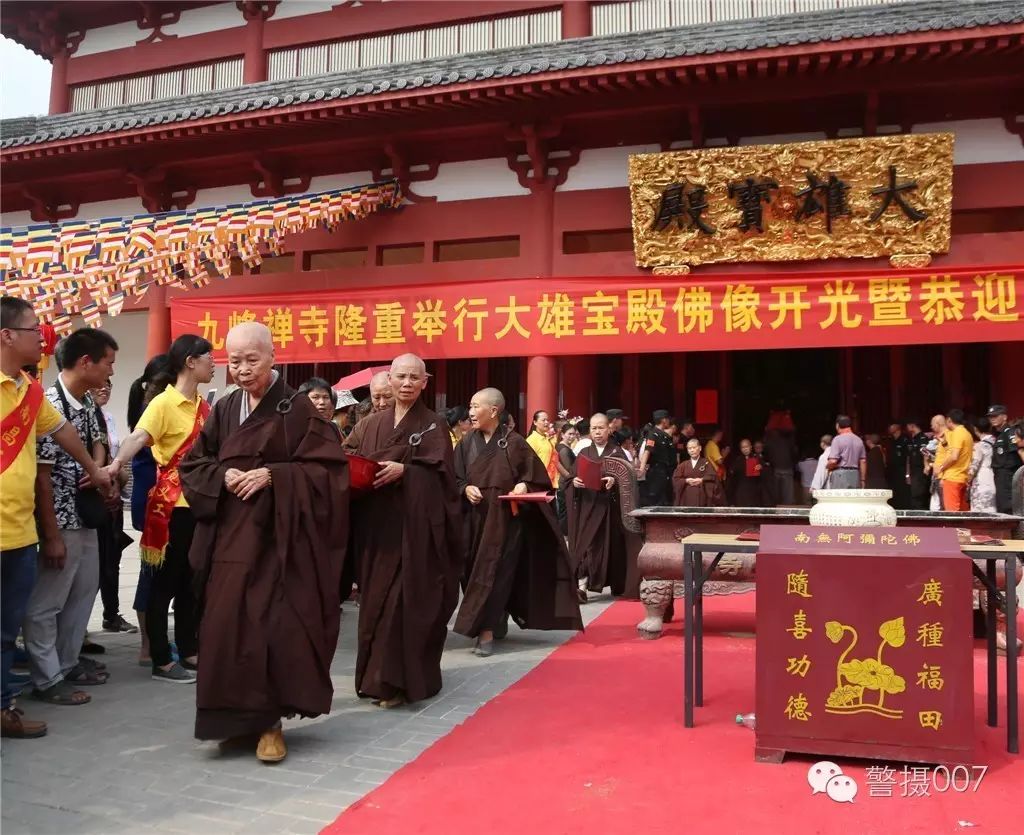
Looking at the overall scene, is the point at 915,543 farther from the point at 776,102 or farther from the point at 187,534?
the point at 776,102

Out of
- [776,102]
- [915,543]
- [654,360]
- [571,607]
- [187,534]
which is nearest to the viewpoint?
[915,543]

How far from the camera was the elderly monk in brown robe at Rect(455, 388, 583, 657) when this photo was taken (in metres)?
4.87

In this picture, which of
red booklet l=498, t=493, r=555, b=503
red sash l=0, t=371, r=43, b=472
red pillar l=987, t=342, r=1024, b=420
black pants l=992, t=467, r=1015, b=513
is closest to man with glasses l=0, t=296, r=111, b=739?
red sash l=0, t=371, r=43, b=472

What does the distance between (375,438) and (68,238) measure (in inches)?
259

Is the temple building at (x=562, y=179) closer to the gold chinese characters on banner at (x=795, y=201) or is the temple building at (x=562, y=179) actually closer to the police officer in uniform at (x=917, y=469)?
the gold chinese characters on banner at (x=795, y=201)

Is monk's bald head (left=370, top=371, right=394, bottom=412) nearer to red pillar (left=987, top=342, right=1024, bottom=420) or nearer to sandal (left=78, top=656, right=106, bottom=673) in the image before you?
A: sandal (left=78, top=656, right=106, bottom=673)

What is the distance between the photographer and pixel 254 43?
12.2m

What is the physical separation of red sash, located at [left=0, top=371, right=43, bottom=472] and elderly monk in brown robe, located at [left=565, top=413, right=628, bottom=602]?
4.23m

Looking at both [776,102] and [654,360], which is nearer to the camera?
[776,102]

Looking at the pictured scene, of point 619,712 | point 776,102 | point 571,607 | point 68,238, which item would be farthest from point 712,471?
point 68,238

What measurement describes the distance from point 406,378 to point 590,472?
2749mm

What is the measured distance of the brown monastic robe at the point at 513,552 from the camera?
4875 millimetres

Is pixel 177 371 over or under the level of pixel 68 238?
under

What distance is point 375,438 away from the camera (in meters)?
4.12
